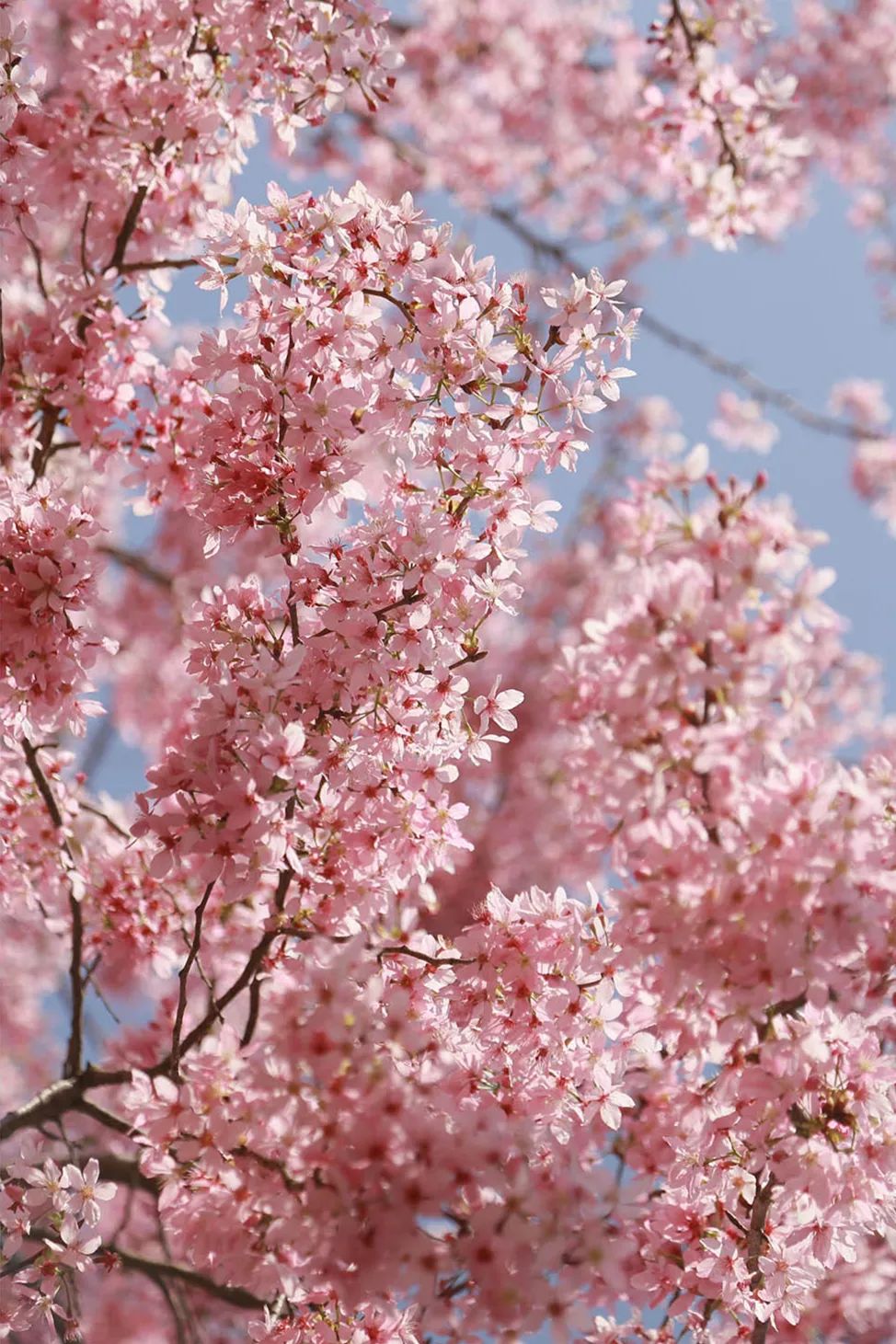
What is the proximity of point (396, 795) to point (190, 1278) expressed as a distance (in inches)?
82.4

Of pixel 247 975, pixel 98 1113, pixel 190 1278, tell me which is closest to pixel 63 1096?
pixel 98 1113

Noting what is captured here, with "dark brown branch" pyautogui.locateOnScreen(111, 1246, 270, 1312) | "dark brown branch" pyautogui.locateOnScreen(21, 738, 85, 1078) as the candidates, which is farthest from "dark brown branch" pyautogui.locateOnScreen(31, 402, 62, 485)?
"dark brown branch" pyautogui.locateOnScreen(111, 1246, 270, 1312)

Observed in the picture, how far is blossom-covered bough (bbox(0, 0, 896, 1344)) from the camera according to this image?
225cm

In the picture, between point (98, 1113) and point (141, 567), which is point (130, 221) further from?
point (141, 567)

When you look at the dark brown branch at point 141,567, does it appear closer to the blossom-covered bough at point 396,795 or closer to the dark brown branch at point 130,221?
the blossom-covered bough at point 396,795

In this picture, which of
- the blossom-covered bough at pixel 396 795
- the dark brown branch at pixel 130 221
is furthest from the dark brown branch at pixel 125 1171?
the dark brown branch at pixel 130 221

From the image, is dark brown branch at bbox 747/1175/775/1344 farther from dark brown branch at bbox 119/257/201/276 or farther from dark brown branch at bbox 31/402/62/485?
dark brown branch at bbox 119/257/201/276

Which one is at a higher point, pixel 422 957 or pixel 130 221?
pixel 130 221

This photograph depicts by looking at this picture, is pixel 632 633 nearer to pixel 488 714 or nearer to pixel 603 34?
pixel 488 714

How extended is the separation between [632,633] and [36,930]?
315 inches

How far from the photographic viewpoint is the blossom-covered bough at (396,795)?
225cm

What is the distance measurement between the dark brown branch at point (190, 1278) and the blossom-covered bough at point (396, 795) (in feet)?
0.10

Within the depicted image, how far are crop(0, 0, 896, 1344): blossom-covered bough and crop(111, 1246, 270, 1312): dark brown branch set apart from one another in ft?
0.10

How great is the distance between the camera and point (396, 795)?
330 centimetres
